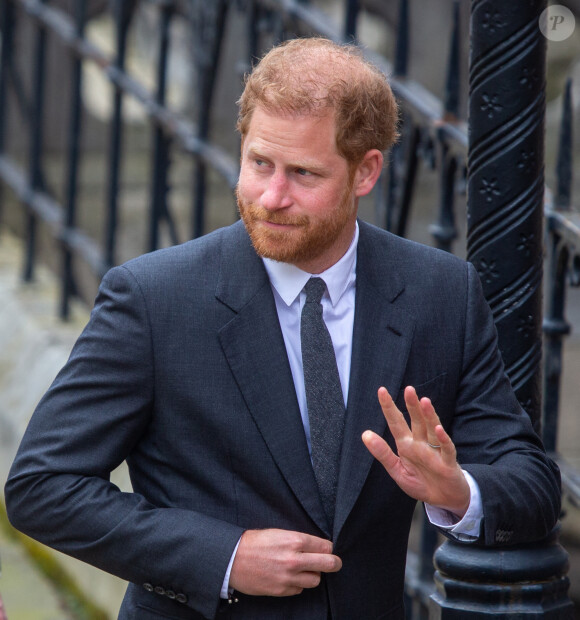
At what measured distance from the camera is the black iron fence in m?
3.52

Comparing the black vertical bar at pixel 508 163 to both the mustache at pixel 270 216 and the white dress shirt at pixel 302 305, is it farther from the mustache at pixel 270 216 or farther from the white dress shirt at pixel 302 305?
the mustache at pixel 270 216

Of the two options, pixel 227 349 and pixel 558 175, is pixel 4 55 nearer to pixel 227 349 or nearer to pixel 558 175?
pixel 558 175

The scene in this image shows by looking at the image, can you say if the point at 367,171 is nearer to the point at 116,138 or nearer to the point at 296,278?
the point at 296,278

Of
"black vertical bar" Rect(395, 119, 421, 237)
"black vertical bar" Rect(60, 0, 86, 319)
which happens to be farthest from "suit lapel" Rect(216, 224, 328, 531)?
"black vertical bar" Rect(60, 0, 86, 319)

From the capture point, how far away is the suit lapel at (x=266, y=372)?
2572 millimetres

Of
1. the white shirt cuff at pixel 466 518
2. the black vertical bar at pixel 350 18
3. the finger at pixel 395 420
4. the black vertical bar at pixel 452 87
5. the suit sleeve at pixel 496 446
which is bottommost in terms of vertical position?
the white shirt cuff at pixel 466 518

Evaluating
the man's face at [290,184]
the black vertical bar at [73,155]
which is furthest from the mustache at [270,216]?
the black vertical bar at [73,155]

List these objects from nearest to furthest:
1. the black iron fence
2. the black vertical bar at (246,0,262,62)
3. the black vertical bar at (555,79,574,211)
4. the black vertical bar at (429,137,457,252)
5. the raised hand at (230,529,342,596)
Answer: the raised hand at (230,529,342,596)
the black vertical bar at (555,79,574,211)
the black iron fence
the black vertical bar at (429,137,457,252)
the black vertical bar at (246,0,262,62)

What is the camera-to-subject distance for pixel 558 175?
3432mm

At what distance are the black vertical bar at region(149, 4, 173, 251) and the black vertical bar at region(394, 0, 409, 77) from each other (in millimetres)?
1628

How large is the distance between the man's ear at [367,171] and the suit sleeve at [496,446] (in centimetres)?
28

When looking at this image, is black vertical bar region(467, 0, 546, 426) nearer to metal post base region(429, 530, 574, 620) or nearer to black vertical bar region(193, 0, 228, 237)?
metal post base region(429, 530, 574, 620)

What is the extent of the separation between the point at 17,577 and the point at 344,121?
11.3 ft

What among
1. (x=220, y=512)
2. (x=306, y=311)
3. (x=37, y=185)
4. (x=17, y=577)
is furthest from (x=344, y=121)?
(x=37, y=185)
